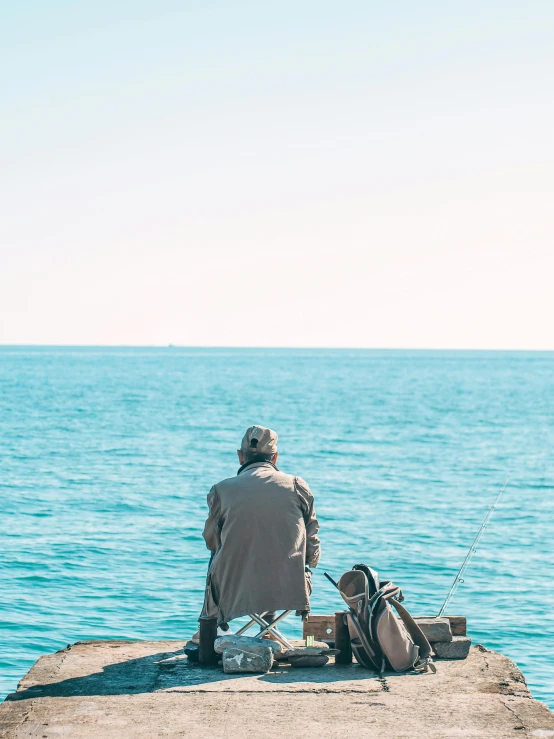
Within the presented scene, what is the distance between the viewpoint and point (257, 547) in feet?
19.2

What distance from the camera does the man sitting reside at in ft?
19.2

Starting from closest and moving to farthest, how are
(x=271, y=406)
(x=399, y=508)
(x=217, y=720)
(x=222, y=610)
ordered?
(x=217, y=720), (x=222, y=610), (x=399, y=508), (x=271, y=406)

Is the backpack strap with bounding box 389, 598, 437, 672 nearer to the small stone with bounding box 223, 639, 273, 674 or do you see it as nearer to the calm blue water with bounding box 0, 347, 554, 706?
the small stone with bounding box 223, 639, 273, 674

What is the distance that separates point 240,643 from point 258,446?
1123mm

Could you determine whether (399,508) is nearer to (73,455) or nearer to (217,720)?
(73,455)

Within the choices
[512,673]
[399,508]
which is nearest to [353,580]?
[512,673]

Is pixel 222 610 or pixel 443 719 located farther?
pixel 222 610

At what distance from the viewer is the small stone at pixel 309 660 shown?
5.99m

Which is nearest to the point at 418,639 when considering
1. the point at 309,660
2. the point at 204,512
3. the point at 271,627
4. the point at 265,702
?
the point at 309,660

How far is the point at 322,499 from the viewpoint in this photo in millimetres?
22328

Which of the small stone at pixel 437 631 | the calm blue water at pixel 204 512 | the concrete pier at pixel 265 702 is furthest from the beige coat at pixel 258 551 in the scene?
the calm blue water at pixel 204 512

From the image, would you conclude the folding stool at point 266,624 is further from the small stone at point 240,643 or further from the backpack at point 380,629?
the backpack at point 380,629

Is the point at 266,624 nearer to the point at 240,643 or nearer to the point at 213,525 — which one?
the point at 240,643

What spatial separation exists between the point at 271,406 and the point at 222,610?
174 feet
